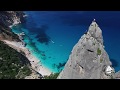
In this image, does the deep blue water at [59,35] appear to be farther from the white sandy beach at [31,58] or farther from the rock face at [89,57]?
the rock face at [89,57]

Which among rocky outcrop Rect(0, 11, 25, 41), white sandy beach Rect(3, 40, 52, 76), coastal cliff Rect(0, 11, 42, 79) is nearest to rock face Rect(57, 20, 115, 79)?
coastal cliff Rect(0, 11, 42, 79)

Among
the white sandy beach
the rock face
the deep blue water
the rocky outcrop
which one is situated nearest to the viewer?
the rock face

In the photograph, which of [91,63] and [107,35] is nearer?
[91,63]

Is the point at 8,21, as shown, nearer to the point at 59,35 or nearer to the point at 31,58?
the point at 59,35

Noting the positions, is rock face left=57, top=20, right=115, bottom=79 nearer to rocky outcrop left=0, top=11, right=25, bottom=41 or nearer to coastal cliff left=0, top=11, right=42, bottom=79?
coastal cliff left=0, top=11, right=42, bottom=79

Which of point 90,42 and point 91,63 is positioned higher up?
point 90,42
